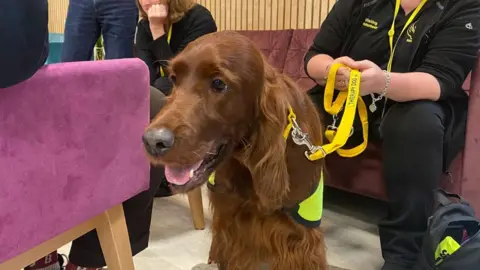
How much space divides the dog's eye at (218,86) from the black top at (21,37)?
1.08 feet

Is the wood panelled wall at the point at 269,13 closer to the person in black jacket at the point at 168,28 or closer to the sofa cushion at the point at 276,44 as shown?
the sofa cushion at the point at 276,44

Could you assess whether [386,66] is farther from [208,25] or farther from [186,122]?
[208,25]

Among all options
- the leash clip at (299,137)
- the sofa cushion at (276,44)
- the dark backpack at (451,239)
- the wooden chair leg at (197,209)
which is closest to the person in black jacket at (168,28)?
the sofa cushion at (276,44)

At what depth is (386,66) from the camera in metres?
1.58

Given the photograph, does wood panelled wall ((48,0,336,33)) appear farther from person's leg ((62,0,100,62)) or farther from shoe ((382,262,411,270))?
shoe ((382,262,411,270))

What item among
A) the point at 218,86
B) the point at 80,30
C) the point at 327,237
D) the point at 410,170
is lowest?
the point at 327,237

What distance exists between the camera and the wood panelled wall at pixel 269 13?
304cm

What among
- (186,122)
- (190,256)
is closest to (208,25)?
(190,256)

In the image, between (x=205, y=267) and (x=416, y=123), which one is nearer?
(x=416, y=123)

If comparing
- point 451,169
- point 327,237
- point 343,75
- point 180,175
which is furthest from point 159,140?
point 327,237

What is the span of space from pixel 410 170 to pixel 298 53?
1.34 m

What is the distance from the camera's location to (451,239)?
4.26ft

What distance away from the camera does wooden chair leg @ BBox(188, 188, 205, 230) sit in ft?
6.42

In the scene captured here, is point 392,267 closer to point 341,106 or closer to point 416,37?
point 341,106
